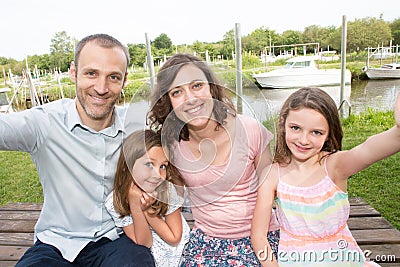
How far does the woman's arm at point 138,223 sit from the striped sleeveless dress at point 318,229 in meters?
0.69

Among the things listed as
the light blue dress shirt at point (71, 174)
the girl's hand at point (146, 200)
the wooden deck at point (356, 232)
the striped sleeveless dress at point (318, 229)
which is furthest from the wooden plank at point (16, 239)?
the striped sleeveless dress at point (318, 229)

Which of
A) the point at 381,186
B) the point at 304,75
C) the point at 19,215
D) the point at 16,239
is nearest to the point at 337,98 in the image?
the point at 304,75

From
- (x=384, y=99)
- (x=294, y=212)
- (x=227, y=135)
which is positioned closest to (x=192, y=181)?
(x=227, y=135)

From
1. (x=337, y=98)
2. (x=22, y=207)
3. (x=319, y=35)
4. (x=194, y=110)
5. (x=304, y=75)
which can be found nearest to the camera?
(x=194, y=110)

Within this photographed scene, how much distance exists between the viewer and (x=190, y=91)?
4.74 ft

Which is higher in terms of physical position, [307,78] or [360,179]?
[307,78]

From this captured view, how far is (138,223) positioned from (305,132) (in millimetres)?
962

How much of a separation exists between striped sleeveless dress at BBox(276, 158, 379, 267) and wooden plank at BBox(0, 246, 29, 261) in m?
1.76

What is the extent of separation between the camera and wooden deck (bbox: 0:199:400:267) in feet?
6.86

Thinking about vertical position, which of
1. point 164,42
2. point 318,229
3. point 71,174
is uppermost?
point 164,42

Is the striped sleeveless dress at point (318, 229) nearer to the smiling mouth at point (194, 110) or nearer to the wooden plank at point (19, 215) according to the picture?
the smiling mouth at point (194, 110)

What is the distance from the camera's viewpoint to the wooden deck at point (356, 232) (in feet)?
6.86

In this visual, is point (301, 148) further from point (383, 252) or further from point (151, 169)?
point (383, 252)

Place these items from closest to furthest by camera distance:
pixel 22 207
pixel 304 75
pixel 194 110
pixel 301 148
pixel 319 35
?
1. pixel 194 110
2. pixel 301 148
3. pixel 22 207
4. pixel 304 75
5. pixel 319 35
